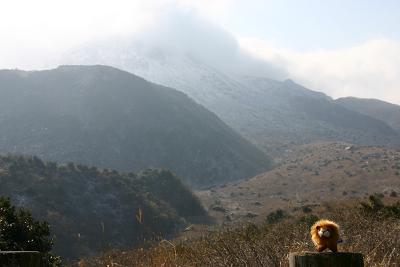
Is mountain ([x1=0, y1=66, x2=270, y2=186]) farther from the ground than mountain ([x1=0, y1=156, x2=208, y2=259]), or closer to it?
farther from the ground

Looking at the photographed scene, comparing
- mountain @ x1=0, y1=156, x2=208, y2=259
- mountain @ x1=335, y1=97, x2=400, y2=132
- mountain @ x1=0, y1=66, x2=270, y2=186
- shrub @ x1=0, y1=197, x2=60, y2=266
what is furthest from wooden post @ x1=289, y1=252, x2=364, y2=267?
mountain @ x1=335, y1=97, x2=400, y2=132

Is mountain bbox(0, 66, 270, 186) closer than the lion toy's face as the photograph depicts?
No

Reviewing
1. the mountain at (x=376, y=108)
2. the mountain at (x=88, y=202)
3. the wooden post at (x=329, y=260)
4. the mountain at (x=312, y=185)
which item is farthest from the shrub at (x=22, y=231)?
the mountain at (x=376, y=108)

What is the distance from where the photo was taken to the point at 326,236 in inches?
96.7

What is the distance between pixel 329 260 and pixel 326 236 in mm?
388

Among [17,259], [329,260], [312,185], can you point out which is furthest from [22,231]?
[312,185]

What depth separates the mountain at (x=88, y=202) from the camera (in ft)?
98.0

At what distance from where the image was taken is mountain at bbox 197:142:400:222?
138ft

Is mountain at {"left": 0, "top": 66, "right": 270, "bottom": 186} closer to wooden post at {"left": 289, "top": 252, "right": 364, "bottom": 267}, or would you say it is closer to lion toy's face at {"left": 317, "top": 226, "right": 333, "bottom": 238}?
lion toy's face at {"left": 317, "top": 226, "right": 333, "bottom": 238}

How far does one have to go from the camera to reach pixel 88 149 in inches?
2643

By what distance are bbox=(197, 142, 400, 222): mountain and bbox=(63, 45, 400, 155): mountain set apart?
79.4ft

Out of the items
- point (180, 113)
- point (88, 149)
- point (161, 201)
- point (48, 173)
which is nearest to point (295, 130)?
point (180, 113)

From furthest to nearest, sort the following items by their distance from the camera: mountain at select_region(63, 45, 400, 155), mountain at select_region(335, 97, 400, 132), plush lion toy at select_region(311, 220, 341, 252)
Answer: mountain at select_region(335, 97, 400, 132), mountain at select_region(63, 45, 400, 155), plush lion toy at select_region(311, 220, 341, 252)

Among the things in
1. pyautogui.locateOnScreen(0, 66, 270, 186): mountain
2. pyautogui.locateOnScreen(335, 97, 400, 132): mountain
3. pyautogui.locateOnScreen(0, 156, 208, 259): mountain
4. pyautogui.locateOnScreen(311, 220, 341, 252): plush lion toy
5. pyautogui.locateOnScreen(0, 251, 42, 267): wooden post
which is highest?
pyautogui.locateOnScreen(335, 97, 400, 132): mountain
